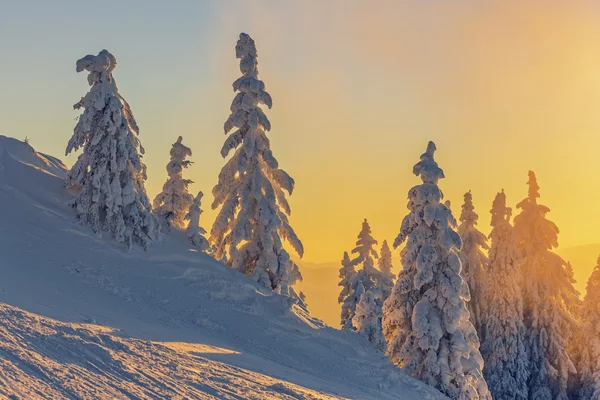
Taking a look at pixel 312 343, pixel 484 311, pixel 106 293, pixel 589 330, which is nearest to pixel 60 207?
pixel 106 293

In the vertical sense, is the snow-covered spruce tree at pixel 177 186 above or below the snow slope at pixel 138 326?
above

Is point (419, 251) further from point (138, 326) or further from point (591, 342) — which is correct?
point (591, 342)

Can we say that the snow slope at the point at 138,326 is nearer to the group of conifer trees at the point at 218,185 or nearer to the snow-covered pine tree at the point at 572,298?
the group of conifer trees at the point at 218,185

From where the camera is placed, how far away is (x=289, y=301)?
21156 mm

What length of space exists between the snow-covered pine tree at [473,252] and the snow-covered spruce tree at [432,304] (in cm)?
1610

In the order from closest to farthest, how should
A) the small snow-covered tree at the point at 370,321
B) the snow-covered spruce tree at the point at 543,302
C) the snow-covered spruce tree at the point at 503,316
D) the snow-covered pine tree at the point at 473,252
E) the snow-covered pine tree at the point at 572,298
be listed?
the small snow-covered tree at the point at 370,321
the snow-covered spruce tree at the point at 543,302
the snow-covered spruce tree at the point at 503,316
the snow-covered pine tree at the point at 572,298
the snow-covered pine tree at the point at 473,252

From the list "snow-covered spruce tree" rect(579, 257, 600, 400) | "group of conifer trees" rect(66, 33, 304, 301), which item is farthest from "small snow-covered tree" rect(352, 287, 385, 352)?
"snow-covered spruce tree" rect(579, 257, 600, 400)

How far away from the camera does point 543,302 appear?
36.7 meters

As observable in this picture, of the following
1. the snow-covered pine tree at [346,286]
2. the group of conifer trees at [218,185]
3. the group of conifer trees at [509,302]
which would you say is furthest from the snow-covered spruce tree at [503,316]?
the group of conifer trees at [218,185]

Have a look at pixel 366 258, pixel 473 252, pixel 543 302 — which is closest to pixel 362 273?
pixel 366 258

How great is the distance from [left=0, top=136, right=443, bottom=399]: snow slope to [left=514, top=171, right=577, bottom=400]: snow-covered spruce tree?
19.9 m

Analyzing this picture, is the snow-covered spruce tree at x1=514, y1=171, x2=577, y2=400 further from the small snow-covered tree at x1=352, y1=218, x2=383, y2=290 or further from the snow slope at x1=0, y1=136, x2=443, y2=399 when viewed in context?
the snow slope at x1=0, y1=136, x2=443, y2=399

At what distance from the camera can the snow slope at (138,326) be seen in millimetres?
9617

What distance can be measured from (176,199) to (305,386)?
74.4ft
